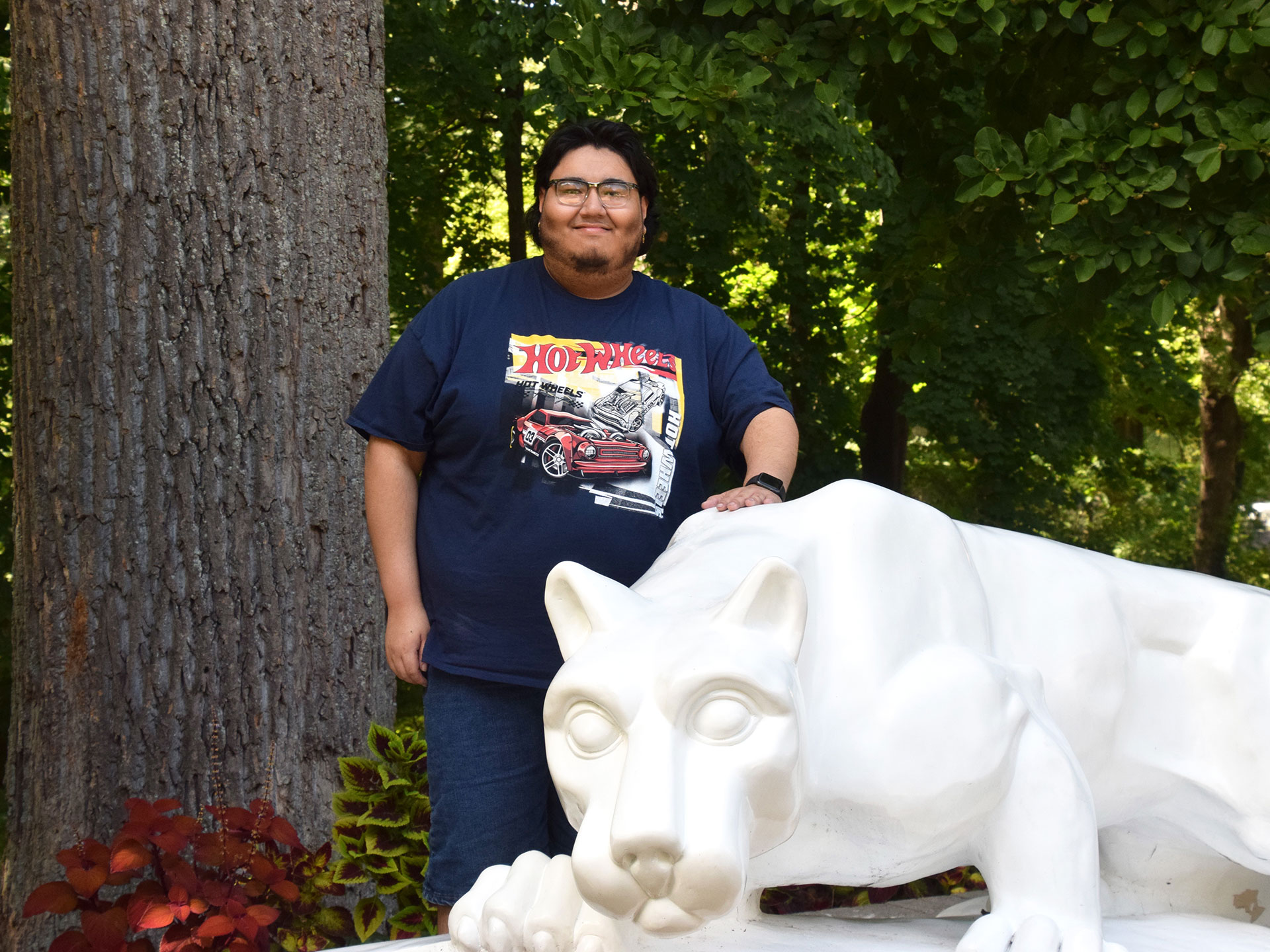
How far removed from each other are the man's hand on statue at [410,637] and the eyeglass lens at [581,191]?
35.7 inches

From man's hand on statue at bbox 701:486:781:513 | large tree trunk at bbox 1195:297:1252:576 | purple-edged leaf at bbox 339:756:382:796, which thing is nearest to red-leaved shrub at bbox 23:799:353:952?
purple-edged leaf at bbox 339:756:382:796

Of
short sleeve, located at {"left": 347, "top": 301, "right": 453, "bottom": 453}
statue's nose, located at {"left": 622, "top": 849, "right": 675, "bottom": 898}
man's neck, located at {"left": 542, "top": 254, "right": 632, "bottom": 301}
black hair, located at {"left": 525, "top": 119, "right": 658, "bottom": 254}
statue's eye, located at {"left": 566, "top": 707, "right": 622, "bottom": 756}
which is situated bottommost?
statue's nose, located at {"left": 622, "top": 849, "right": 675, "bottom": 898}

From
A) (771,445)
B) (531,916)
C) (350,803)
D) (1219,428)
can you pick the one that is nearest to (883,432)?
(1219,428)

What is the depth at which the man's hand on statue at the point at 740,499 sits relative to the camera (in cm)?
212

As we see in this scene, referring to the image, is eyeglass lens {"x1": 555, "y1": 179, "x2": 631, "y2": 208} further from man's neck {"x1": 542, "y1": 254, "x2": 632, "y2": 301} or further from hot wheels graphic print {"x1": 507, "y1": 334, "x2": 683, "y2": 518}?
hot wheels graphic print {"x1": 507, "y1": 334, "x2": 683, "y2": 518}

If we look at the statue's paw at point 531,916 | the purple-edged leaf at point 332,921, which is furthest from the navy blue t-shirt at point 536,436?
the purple-edged leaf at point 332,921

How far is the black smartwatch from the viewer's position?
7.48ft

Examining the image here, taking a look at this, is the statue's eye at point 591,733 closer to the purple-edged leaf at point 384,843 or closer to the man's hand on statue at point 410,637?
the man's hand on statue at point 410,637

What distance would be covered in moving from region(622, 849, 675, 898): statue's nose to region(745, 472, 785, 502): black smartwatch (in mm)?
1005

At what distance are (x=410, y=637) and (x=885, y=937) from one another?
3.65 ft

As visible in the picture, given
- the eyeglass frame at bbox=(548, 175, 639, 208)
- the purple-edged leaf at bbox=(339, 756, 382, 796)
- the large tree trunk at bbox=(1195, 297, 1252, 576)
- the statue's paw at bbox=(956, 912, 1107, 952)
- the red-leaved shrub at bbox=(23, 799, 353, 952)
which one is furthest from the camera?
the large tree trunk at bbox=(1195, 297, 1252, 576)

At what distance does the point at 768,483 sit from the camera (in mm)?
2301

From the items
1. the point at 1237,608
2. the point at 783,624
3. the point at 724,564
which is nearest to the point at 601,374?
the point at 724,564

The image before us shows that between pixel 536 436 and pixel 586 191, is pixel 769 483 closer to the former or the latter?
pixel 536 436
